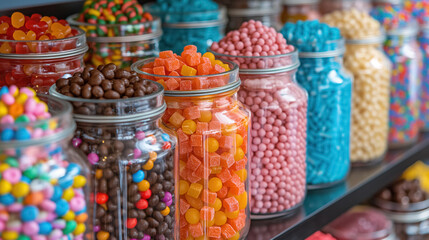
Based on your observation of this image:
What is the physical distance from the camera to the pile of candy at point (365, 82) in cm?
136

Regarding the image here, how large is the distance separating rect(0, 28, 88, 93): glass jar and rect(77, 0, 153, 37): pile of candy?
158 millimetres

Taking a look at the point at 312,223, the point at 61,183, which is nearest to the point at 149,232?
the point at 61,183

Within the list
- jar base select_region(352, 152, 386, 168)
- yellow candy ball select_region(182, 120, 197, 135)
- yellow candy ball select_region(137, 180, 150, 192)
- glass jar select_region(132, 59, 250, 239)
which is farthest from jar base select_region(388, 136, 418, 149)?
yellow candy ball select_region(137, 180, 150, 192)

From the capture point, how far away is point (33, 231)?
0.65 metres

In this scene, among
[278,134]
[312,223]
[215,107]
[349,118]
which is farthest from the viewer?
[349,118]

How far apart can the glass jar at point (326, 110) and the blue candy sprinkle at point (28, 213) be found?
73 centimetres

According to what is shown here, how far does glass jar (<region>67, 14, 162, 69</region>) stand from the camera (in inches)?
43.1

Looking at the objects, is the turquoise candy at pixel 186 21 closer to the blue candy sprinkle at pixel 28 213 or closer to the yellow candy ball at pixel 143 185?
the yellow candy ball at pixel 143 185

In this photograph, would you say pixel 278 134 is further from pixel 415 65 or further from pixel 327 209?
pixel 415 65

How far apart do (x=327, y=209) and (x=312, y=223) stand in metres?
0.07

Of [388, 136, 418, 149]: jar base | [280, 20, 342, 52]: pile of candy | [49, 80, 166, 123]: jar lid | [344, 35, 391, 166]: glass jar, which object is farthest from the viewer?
[388, 136, 418, 149]: jar base

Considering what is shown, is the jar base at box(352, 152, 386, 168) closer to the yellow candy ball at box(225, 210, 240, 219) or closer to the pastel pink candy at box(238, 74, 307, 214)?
the pastel pink candy at box(238, 74, 307, 214)

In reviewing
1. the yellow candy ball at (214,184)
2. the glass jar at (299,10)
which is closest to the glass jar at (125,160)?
the yellow candy ball at (214,184)

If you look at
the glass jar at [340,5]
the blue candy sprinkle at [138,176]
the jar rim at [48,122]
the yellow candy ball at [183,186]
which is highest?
the glass jar at [340,5]
